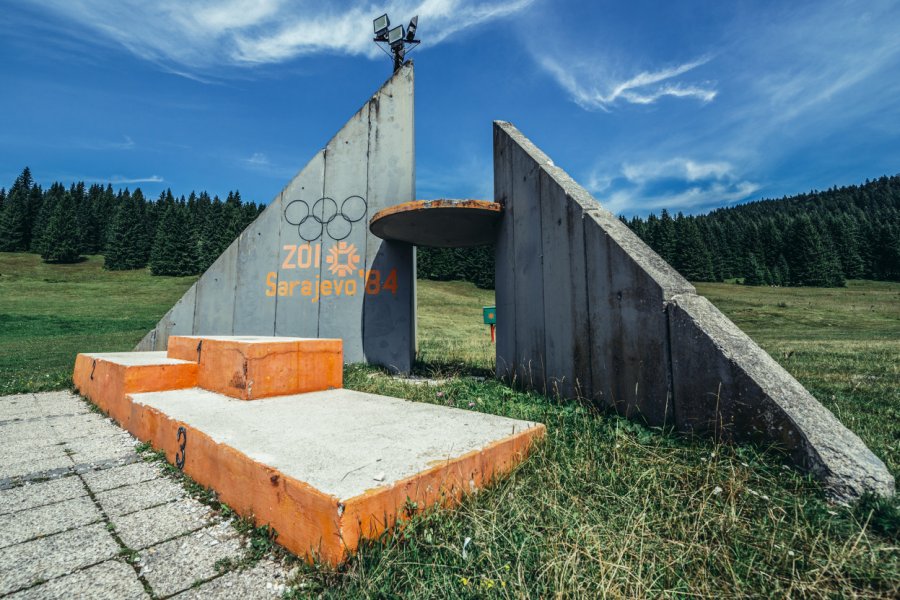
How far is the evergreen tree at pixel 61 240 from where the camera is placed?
5488 cm

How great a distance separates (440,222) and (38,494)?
433cm

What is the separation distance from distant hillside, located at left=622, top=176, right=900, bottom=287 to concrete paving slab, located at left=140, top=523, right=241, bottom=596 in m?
62.6

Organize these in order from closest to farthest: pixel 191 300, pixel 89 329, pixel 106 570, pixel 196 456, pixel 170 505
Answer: pixel 106 570, pixel 170 505, pixel 196 456, pixel 191 300, pixel 89 329

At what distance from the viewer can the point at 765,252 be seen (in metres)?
63.4

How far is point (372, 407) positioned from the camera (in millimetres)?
3121

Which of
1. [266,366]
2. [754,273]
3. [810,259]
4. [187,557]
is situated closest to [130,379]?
[266,366]

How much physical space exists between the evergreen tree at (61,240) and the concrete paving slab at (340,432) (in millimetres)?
72420

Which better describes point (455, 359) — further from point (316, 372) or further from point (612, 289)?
point (612, 289)

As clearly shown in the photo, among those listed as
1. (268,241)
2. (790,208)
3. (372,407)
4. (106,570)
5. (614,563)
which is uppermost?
(790,208)

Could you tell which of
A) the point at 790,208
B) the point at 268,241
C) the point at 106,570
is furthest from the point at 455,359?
the point at 790,208

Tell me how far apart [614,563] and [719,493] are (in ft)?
2.57

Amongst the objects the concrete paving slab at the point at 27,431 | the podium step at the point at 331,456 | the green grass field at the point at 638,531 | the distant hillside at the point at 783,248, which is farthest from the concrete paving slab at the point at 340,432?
the distant hillside at the point at 783,248

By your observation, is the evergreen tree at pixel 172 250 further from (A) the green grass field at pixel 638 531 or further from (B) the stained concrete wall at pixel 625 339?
(A) the green grass field at pixel 638 531

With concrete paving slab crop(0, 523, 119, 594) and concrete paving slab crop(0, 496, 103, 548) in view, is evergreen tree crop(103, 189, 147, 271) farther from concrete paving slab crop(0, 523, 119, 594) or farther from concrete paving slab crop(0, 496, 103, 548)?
concrete paving slab crop(0, 523, 119, 594)
